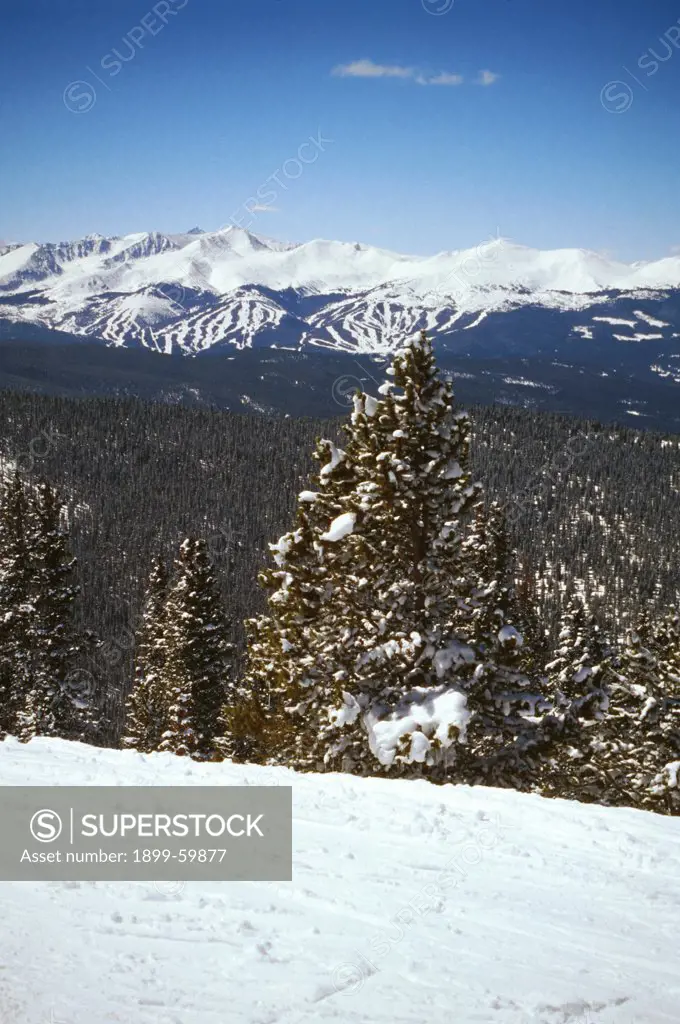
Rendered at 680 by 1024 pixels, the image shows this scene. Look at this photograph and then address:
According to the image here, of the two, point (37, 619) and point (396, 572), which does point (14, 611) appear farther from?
point (396, 572)

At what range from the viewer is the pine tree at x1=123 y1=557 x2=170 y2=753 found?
123ft

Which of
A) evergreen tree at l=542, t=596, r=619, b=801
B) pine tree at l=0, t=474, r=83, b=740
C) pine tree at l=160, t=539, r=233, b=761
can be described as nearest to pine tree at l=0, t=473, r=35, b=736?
pine tree at l=0, t=474, r=83, b=740

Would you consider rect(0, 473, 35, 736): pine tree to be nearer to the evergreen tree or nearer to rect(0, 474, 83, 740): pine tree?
rect(0, 474, 83, 740): pine tree

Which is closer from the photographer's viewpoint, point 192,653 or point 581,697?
point 581,697

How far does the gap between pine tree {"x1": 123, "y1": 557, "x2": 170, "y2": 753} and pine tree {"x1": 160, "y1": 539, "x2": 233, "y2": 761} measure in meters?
1.54

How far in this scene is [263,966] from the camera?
25.8 ft

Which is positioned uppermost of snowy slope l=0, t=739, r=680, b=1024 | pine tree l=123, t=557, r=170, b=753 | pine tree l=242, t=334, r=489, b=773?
pine tree l=242, t=334, r=489, b=773

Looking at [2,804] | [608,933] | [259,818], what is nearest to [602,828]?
[608,933]

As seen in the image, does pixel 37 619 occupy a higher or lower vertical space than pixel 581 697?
higher

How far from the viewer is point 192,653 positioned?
107 ft

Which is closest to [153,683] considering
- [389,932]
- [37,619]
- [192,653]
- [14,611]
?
[192,653]

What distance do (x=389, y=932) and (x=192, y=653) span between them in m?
24.9

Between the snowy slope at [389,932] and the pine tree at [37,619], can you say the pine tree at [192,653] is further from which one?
the snowy slope at [389,932]

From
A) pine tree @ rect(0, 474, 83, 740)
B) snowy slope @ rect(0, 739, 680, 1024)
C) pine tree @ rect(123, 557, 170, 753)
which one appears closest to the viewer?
snowy slope @ rect(0, 739, 680, 1024)
